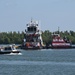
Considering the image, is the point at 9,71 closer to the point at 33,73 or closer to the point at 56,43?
the point at 33,73

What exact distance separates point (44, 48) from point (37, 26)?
7551mm

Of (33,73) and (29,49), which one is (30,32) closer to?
(29,49)

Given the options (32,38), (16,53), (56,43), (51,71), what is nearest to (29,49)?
(32,38)

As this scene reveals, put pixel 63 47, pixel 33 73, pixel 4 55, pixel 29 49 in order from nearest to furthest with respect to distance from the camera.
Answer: pixel 33 73, pixel 4 55, pixel 29 49, pixel 63 47

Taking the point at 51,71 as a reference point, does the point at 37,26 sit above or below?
above

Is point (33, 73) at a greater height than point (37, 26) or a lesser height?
lesser

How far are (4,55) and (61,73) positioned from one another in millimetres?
52479

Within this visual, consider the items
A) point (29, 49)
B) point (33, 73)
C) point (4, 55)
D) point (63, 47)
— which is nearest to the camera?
point (33, 73)

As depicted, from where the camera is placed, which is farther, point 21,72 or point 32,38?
point 32,38

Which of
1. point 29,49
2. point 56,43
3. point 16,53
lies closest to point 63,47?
point 56,43

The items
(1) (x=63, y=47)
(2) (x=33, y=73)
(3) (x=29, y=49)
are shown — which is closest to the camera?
(2) (x=33, y=73)

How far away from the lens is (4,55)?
12488 cm

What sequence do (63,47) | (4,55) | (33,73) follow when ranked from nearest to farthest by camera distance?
(33,73)
(4,55)
(63,47)

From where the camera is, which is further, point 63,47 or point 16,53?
point 63,47
